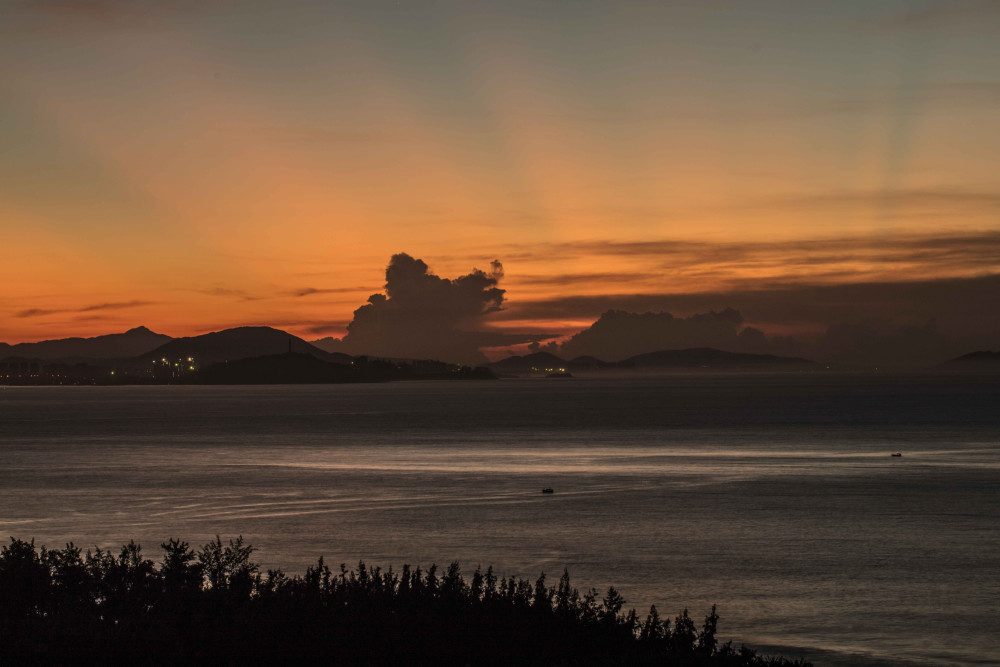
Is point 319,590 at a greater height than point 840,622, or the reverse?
point 319,590

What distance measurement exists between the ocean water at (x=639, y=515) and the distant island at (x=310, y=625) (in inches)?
279

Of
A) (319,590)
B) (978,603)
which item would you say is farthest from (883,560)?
(319,590)

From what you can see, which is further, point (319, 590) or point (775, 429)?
point (775, 429)

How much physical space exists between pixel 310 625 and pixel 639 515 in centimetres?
3028

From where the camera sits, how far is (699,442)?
10325 centimetres

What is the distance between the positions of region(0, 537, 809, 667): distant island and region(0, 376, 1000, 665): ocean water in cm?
709

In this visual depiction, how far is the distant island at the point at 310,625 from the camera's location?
2000 centimetres

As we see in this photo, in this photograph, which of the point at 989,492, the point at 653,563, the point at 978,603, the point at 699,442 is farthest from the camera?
the point at 699,442

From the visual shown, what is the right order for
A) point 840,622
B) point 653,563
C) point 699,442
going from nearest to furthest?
point 840,622, point 653,563, point 699,442

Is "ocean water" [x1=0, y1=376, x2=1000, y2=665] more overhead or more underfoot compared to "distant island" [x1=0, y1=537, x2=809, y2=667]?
more underfoot

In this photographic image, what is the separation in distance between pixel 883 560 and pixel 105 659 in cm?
2822

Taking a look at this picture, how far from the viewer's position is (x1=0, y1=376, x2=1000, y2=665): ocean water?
30766 millimetres

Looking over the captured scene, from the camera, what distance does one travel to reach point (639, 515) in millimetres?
49656

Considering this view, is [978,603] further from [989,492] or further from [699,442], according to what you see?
[699,442]
